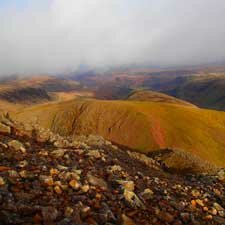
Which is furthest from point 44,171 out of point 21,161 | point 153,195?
point 153,195

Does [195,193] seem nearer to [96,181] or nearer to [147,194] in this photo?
[147,194]

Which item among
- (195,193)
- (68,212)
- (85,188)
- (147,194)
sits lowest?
(195,193)

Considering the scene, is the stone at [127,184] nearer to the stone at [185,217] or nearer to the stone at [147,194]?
the stone at [147,194]

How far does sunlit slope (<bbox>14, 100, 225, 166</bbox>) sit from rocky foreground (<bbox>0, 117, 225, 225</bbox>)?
70927 millimetres

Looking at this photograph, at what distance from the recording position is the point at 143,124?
3890 inches

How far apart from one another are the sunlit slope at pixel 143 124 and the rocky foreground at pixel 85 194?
233 feet

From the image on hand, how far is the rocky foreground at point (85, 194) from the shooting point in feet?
27.4

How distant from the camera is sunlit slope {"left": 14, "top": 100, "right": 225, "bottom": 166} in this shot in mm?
91000

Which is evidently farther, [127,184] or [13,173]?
[127,184]

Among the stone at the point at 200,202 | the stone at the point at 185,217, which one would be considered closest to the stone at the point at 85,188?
the stone at the point at 185,217

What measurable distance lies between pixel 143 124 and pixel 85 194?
89.5 m

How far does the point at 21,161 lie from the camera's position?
37.8ft

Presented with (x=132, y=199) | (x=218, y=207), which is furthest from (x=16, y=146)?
(x=218, y=207)

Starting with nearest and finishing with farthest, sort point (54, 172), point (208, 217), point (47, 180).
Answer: point (47, 180) < point (54, 172) < point (208, 217)
